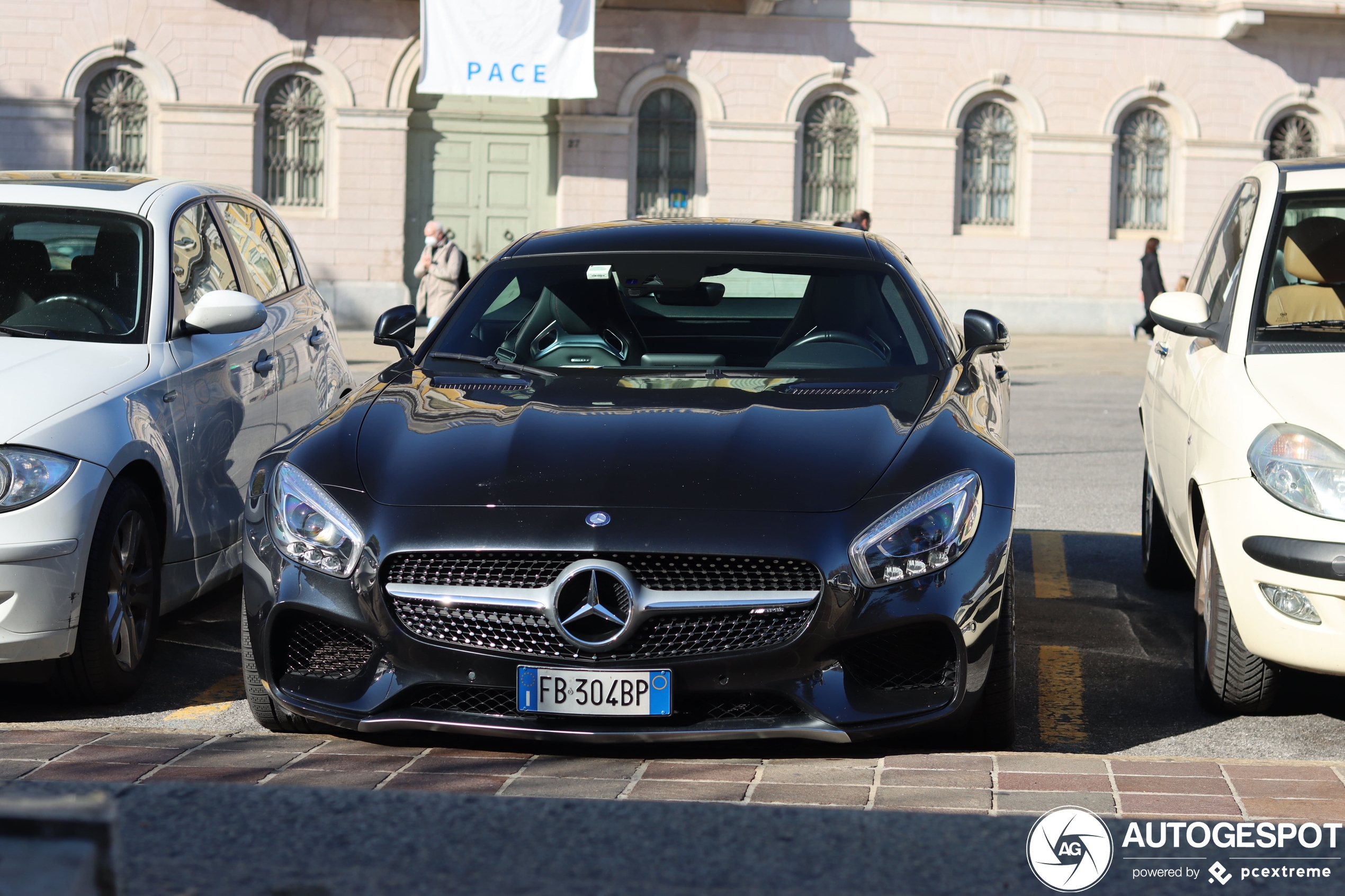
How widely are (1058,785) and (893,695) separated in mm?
450

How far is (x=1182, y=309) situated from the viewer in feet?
17.9

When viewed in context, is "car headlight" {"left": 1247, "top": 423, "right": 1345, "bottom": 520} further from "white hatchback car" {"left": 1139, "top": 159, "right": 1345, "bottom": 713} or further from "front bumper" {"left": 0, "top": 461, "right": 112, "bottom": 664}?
"front bumper" {"left": 0, "top": 461, "right": 112, "bottom": 664}

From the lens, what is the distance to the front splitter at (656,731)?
387 centimetres

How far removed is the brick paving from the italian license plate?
16 cm

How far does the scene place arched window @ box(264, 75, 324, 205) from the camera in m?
24.4

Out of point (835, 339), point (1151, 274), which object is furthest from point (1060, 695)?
point (1151, 274)

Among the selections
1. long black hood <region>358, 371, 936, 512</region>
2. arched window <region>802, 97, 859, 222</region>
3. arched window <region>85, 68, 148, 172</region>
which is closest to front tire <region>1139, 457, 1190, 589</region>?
long black hood <region>358, 371, 936, 512</region>

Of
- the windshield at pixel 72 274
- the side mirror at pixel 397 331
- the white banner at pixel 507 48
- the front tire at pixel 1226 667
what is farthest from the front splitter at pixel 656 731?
the white banner at pixel 507 48

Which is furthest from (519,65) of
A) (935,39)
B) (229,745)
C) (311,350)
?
(229,745)

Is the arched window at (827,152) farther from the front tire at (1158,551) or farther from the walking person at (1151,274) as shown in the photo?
the front tire at (1158,551)

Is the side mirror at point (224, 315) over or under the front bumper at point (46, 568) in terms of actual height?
over

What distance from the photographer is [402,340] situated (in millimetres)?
5629

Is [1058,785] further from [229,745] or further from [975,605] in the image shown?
[229,745]

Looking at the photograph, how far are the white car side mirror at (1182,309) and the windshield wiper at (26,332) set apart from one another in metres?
3.73
